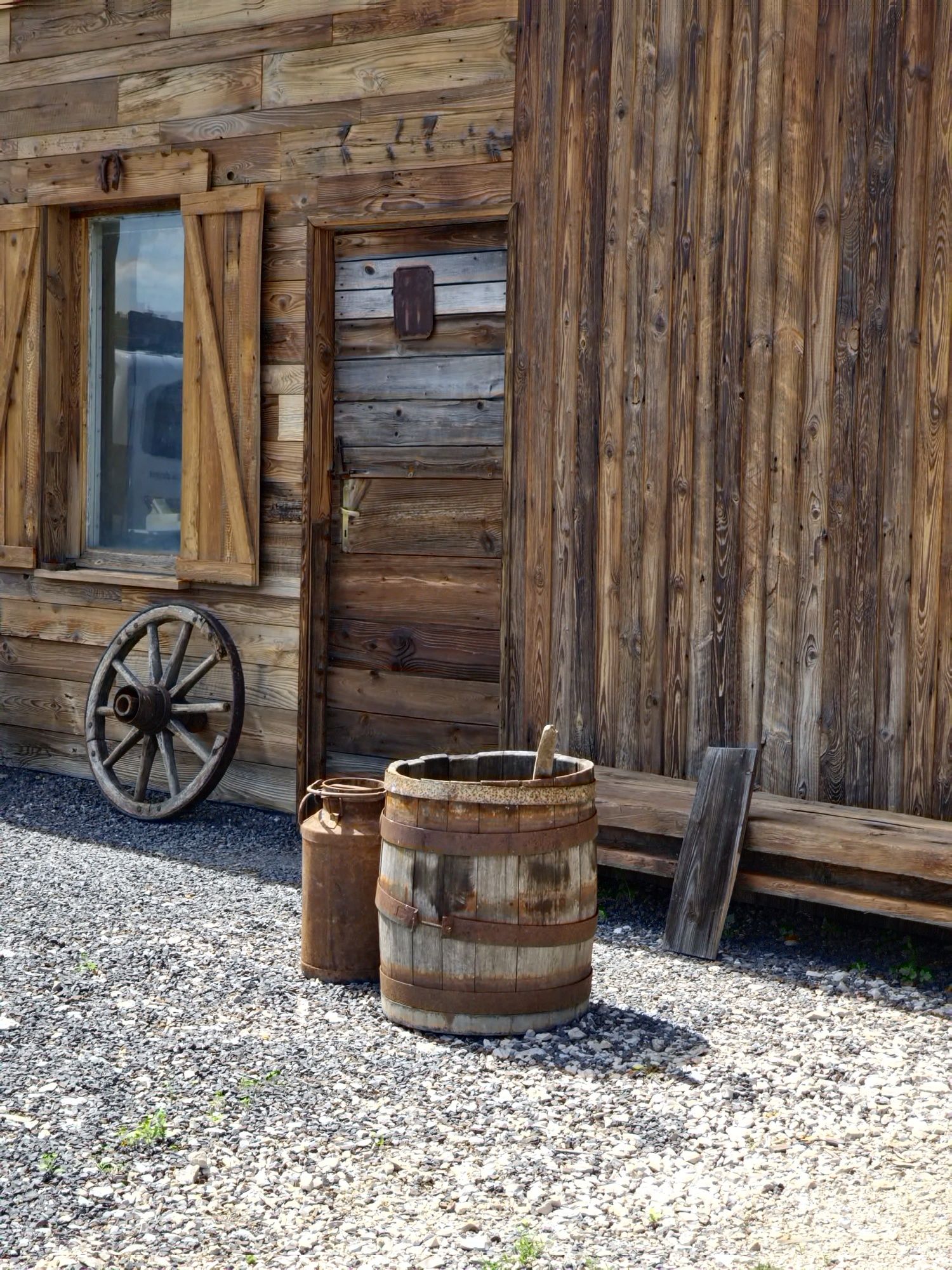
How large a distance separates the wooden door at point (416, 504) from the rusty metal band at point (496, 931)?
2.37m

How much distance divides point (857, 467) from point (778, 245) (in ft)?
3.04

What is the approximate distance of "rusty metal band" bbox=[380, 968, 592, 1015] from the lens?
4340 millimetres

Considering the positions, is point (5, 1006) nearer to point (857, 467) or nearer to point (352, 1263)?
point (352, 1263)

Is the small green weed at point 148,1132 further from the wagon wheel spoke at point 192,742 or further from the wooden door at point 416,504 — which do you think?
the wagon wheel spoke at point 192,742

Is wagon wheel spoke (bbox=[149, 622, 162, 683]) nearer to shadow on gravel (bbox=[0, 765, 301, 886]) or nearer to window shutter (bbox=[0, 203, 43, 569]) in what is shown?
shadow on gravel (bbox=[0, 765, 301, 886])

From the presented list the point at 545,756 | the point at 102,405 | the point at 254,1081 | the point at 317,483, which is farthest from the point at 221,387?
the point at 254,1081

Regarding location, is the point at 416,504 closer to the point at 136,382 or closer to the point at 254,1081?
the point at 136,382

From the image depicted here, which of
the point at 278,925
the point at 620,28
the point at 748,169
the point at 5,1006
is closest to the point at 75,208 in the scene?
the point at 620,28

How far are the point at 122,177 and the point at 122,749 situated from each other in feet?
9.61

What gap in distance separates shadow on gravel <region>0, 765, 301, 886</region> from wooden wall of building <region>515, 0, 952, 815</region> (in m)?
1.24

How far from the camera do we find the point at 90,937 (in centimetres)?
532

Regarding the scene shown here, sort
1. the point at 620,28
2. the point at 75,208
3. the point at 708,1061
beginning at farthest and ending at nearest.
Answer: the point at 75,208, the point at 620,28, the point at 708,1061

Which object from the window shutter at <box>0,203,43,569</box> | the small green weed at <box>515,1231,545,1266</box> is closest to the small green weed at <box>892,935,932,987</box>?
the small green weed at <box>515,1231,545,1266</box>

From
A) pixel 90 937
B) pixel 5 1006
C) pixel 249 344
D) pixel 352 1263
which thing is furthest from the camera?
pixel 249 344
